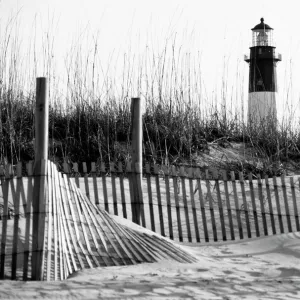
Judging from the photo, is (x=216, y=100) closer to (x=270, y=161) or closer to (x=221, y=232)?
(x=270, y=161)

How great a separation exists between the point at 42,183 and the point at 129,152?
321 cm

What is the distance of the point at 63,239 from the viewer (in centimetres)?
314

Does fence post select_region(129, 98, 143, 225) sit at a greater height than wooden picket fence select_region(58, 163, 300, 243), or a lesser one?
greater

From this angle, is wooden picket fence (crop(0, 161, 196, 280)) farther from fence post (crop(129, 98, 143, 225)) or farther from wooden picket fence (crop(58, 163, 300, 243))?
wooden picket fence (crop(58, 163, 300, 243))

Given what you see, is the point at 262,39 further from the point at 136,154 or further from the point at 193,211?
the point at 136,154

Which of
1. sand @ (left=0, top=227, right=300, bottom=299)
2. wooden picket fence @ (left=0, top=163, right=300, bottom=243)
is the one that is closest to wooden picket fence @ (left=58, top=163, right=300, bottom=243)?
wooden picket fence @ (left=0, top=163, right=300, bottom=243)

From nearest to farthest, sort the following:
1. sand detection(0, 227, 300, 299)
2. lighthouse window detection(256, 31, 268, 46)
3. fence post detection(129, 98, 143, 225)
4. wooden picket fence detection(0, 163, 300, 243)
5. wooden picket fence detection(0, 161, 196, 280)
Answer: sand detection(0, 227, 300, 299)
wooden picket fence detection(0, 161, 196, 280)
fence post detection(129, 98, 143, 225)
wooden picket fence detection(0, 163, 300, 243)
lighthouse window detection(256, 31, 268, 46)

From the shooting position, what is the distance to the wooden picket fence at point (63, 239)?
9.91 feet

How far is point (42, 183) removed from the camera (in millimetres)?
3025

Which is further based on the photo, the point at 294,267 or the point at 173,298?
the point at 294,267

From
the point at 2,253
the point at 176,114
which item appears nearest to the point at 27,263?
the point at 2,253

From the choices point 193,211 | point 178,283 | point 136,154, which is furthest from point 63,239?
point 193,211

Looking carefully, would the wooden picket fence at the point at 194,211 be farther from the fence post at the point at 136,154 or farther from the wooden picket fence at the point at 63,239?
the wooden picket fence at the point at 63,239

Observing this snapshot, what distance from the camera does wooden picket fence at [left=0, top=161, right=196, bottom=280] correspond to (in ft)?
9.91
